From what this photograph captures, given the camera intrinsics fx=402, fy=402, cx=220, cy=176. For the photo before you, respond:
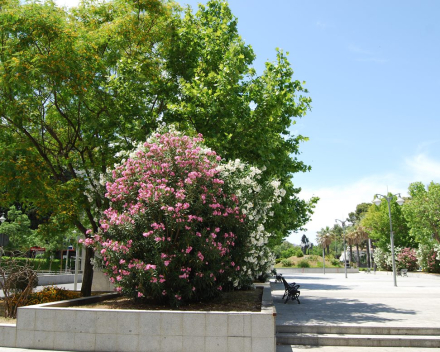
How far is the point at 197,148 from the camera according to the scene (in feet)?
33.0

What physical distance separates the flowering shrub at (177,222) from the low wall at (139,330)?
107 cm

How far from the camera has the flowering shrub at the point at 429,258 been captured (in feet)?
143

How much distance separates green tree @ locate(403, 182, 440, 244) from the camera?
4206 cm

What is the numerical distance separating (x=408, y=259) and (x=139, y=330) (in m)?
49.6

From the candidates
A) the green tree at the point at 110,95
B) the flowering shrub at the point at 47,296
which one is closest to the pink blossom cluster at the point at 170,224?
the green tree at the point at 110,95

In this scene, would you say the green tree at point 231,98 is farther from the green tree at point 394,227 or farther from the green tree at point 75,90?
the green tree at point 394,227

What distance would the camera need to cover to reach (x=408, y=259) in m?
50.3

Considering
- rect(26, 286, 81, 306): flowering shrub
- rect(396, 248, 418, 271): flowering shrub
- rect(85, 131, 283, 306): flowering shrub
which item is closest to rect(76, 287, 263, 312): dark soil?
rect(85, 131, 283, 306): flowering shrub

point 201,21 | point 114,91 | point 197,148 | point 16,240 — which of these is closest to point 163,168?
point 197,148

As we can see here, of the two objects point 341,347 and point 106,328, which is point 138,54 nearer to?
point 106,328

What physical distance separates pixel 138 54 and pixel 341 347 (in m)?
11.5

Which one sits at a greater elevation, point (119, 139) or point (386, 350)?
point (119, 139)

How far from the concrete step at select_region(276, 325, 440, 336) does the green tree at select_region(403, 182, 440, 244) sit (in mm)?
36268

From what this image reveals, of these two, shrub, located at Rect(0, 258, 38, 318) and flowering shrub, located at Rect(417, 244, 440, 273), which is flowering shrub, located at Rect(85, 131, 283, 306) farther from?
flowering shrub, located at Rect(417, 244, 440, 273)
